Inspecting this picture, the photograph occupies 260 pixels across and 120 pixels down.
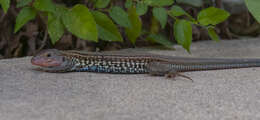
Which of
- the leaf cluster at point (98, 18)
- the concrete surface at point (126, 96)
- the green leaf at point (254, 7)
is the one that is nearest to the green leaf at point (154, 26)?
the leaf cluster at point (98, 18)

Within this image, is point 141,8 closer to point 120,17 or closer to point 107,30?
point 120,17

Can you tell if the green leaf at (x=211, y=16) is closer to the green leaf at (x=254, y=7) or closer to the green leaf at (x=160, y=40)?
the green leaf at (x=254, y=7)

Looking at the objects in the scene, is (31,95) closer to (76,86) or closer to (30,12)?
(76,86)

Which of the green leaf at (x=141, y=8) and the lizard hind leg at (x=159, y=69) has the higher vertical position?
the green leaf at (x=141, y=8)

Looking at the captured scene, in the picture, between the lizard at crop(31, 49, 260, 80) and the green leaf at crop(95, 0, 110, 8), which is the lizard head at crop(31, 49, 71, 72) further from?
the green leaf at crop(95, 0, 110, 8)

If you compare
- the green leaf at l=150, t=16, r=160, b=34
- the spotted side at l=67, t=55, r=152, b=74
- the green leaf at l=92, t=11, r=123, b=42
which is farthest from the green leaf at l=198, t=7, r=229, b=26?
the green leaf at l=150, t=16, r=160, b=34
